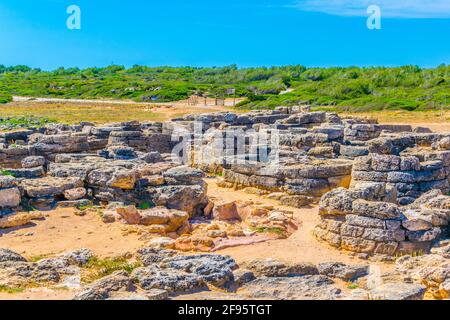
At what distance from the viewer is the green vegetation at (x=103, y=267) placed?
898 cm

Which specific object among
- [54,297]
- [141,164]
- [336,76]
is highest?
[336,76]

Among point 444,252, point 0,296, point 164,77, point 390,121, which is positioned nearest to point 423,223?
point 444,252

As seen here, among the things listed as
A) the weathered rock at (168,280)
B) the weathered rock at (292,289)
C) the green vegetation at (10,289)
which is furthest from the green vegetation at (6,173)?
the weathered rock at (292,289)

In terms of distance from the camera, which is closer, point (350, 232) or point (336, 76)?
point (350, 232)

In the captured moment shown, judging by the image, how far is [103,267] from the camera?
9.59 m

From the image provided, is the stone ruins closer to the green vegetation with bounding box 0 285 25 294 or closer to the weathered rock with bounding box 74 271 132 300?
the weathered rock with bounding box 74 271 132 300

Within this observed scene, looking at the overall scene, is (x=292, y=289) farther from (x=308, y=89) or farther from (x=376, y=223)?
(x=308, y=89)

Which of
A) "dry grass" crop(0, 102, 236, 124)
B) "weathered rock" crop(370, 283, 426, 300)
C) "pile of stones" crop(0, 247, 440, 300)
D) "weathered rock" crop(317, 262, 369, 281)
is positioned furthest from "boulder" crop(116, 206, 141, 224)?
"dry grass" crop(0, 102, 236, 124)

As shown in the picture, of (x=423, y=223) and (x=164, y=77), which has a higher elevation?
(x=164, y=77)

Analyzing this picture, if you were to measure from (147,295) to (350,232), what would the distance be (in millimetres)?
5547

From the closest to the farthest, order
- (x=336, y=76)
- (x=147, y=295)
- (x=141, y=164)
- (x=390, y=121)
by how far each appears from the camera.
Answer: (x=147, y=295), (x=141, y=164), (x=390, y=121), (x=336, y=76)

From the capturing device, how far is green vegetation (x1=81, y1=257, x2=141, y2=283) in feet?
29.5
